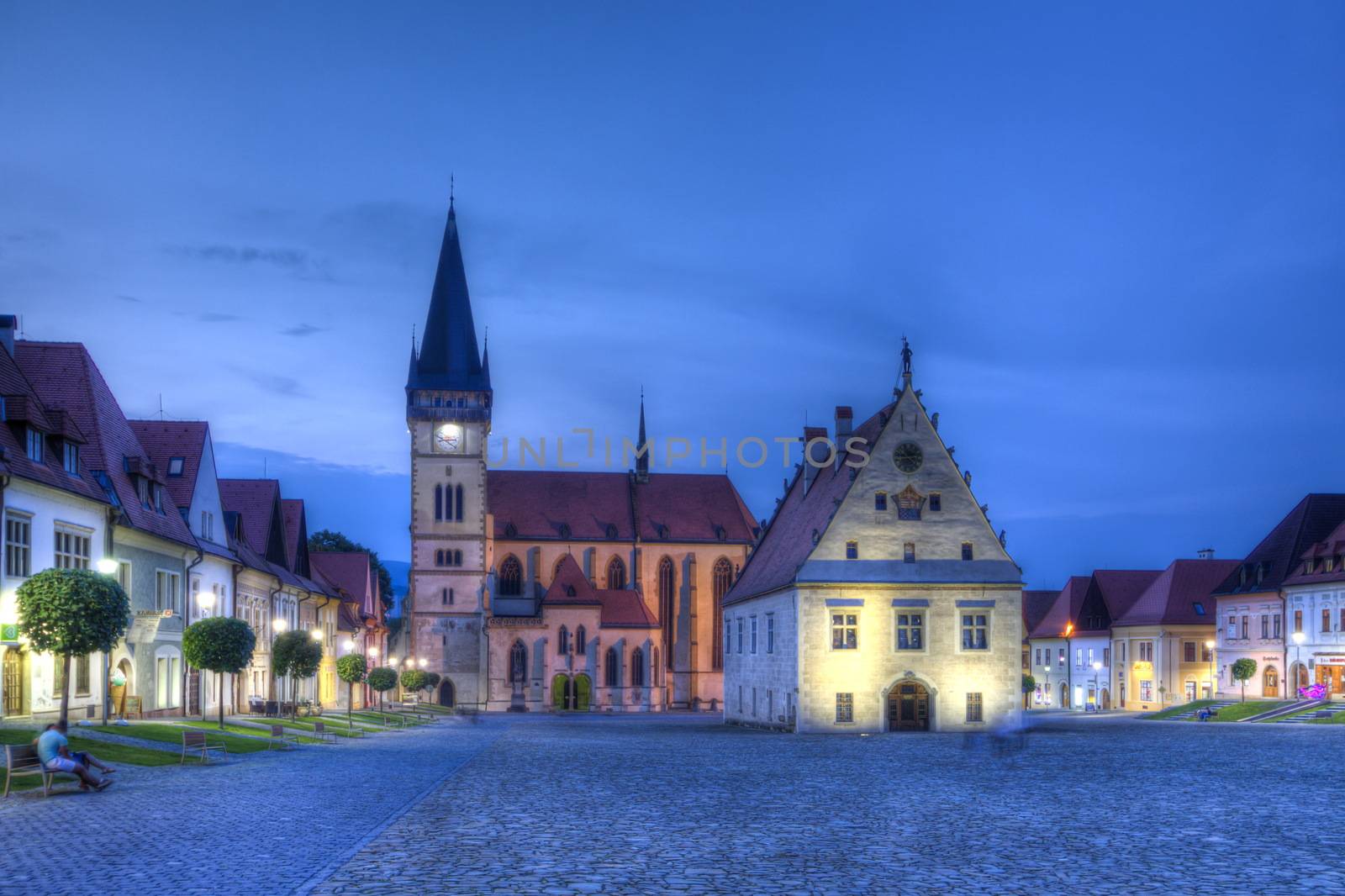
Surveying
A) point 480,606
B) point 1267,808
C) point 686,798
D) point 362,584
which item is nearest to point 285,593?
point 362,584

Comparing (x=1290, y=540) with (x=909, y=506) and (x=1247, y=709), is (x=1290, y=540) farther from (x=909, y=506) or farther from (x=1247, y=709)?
(x=909, y=506)

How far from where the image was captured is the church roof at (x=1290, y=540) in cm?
7856

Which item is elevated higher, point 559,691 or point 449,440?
point 449,440

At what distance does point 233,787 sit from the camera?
2552 centimetres

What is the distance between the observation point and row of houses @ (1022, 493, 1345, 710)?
74.7 metres

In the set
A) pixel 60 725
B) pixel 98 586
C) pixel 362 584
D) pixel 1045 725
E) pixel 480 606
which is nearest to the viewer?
pixel 60 725

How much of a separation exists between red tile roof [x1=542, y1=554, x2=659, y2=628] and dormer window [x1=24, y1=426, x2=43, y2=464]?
67.7 meters

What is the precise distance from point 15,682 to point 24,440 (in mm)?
6116

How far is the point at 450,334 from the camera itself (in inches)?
4126

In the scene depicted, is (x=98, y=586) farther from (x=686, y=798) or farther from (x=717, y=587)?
(x=717, y=587)

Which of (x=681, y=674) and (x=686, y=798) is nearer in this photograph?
(x=686, y=798)

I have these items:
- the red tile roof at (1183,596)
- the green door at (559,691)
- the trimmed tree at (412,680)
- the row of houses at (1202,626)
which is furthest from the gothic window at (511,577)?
the red tile roof at (1183,596)

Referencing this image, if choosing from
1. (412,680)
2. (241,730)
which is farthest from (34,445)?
(412,680)

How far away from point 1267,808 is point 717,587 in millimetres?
89494
